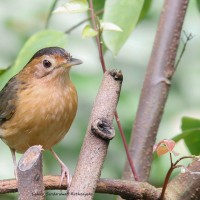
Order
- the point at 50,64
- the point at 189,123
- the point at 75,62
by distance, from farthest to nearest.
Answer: the point at 50,64, the point at 75,62, the point at 189,123

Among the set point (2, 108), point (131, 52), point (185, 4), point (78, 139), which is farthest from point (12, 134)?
point (131, 52)

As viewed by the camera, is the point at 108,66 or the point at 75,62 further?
the point at 108,66

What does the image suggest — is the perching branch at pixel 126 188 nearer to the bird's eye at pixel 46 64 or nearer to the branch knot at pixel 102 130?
the branch knot at pixel 102 130

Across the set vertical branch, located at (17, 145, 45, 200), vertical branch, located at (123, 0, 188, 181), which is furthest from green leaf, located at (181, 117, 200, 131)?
vertical branch, located at (17, 145, 45, 200)

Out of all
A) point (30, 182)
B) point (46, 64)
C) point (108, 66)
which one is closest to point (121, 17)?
point (46, 64)

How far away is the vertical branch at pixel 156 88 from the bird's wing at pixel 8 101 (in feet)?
3.02

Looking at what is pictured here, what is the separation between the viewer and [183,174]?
2396 millimetres

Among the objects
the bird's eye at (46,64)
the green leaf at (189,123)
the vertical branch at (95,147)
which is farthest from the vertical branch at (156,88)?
the vertical branch at (95,147)

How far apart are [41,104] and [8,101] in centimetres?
26

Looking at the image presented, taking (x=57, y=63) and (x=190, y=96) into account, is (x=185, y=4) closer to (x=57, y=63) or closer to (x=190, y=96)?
(x=57, y=63)

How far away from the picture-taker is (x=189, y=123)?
298cm

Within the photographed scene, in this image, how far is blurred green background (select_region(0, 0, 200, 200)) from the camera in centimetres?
429

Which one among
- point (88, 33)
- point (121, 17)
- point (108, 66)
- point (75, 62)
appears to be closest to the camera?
point (88, 33)

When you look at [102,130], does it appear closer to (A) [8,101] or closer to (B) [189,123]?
(B) [189,123]
